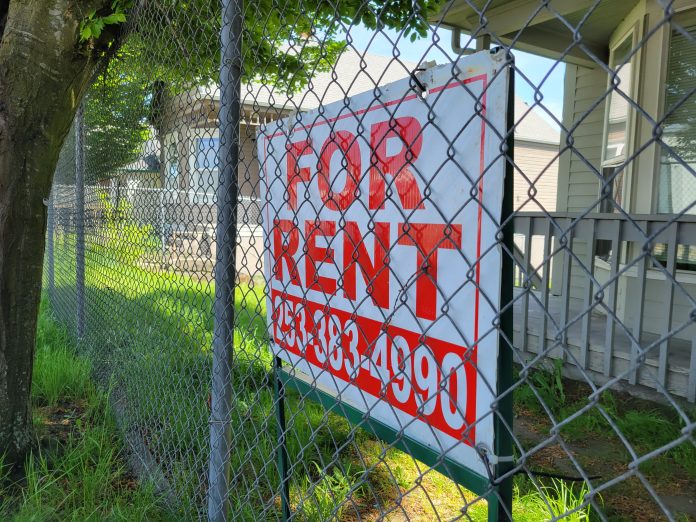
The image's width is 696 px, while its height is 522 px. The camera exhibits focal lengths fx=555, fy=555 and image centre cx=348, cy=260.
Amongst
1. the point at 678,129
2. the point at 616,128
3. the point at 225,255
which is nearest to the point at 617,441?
the point at 678,129

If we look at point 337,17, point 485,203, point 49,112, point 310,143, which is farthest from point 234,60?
point 49,112

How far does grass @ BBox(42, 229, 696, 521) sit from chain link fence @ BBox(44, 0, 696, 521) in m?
0.02

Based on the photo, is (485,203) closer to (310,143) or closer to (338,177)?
(338,177)

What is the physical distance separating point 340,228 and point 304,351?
Answer: 52cm

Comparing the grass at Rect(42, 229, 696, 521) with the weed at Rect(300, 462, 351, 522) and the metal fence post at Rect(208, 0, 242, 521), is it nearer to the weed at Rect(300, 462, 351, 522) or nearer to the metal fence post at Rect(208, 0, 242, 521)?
the weed at Rect(300, 462, 351, 522)

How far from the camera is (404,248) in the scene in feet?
4.57

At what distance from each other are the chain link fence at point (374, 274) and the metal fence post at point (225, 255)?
1 centimetres

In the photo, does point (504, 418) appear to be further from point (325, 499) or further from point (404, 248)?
point (325, 499)

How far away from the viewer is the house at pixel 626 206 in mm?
3904

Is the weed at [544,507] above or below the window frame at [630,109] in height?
below

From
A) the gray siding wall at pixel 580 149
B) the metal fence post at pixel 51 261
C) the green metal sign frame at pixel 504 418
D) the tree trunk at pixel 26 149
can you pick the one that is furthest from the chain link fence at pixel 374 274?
the metal fence post at pixel 51 261

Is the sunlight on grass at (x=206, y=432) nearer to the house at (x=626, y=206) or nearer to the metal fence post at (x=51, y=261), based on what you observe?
the house at (x=626, y=206)

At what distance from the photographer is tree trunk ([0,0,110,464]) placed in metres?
2.95

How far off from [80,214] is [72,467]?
114 inches
